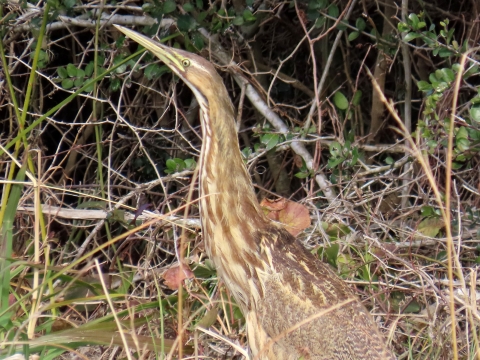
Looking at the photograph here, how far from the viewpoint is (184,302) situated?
2.53m

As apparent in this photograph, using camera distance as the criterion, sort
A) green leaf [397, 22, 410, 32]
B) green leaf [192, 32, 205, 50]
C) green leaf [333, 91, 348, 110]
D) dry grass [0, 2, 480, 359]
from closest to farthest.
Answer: dry grass [0, 2, 480, 359], green leaf [397, 22, 410, 32], green leaf [192, 32, 205, 50], green leaf [333, 91, 348, 110]

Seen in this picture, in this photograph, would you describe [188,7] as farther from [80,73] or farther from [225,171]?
[225,171]

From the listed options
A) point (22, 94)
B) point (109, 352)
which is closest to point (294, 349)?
point (109, 352)

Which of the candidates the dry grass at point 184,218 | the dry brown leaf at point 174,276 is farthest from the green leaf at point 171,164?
the dry brown leaf at point 174,276

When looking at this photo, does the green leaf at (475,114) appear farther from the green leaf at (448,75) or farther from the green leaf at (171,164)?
the green leaf at (171,164)

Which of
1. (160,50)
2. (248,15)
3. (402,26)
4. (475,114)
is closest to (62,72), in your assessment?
(248,15)

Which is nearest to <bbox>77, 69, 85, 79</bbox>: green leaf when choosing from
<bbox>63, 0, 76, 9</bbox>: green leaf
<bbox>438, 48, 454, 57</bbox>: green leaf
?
<bbox>63, 0, 76, 9</bbox>: green leaf

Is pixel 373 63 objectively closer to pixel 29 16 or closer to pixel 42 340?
pixel 29 16

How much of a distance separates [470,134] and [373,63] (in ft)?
3.87

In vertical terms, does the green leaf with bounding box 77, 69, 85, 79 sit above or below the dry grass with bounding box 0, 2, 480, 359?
above

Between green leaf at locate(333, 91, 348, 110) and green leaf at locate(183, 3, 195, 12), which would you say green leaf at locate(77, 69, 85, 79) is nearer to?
green leaf at locate(183, 3, 195, 12)

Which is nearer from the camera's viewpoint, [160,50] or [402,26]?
[160,50]

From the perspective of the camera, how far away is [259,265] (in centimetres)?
222

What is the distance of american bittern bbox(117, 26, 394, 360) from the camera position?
6.88 ft
